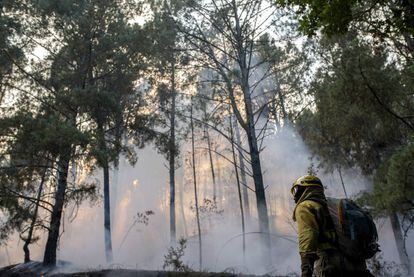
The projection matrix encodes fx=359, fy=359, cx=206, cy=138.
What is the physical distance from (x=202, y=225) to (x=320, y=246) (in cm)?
4241

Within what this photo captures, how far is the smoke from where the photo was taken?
1720 cm

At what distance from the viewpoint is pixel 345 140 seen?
12773mm

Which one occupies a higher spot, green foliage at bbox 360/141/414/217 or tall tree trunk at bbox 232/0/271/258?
tall tree trunk at bbox 232/0/271/258

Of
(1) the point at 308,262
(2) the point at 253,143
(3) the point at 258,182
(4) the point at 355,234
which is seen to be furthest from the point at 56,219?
(4) the point at 355,234

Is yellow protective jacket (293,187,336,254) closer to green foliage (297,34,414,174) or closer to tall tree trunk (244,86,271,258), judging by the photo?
green foliage (297,34,414,174)

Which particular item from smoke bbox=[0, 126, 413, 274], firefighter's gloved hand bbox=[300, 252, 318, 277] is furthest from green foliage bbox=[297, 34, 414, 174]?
firefighter's gloved hand bbox=[300, 252, 318, 277]

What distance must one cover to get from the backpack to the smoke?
4780 mm

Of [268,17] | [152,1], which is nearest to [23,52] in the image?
[152,1]

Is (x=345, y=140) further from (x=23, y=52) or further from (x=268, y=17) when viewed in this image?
(x=23, y=52)

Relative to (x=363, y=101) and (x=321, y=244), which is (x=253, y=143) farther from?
(x=321, y=244)

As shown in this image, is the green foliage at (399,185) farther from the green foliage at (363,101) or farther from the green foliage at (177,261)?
the green foliage at (177,261)

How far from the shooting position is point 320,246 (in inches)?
137

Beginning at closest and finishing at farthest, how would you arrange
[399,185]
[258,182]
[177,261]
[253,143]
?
[399,185]
[177,261]
[258,182]
[253,143]

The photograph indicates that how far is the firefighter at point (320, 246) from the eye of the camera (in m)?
3.40
